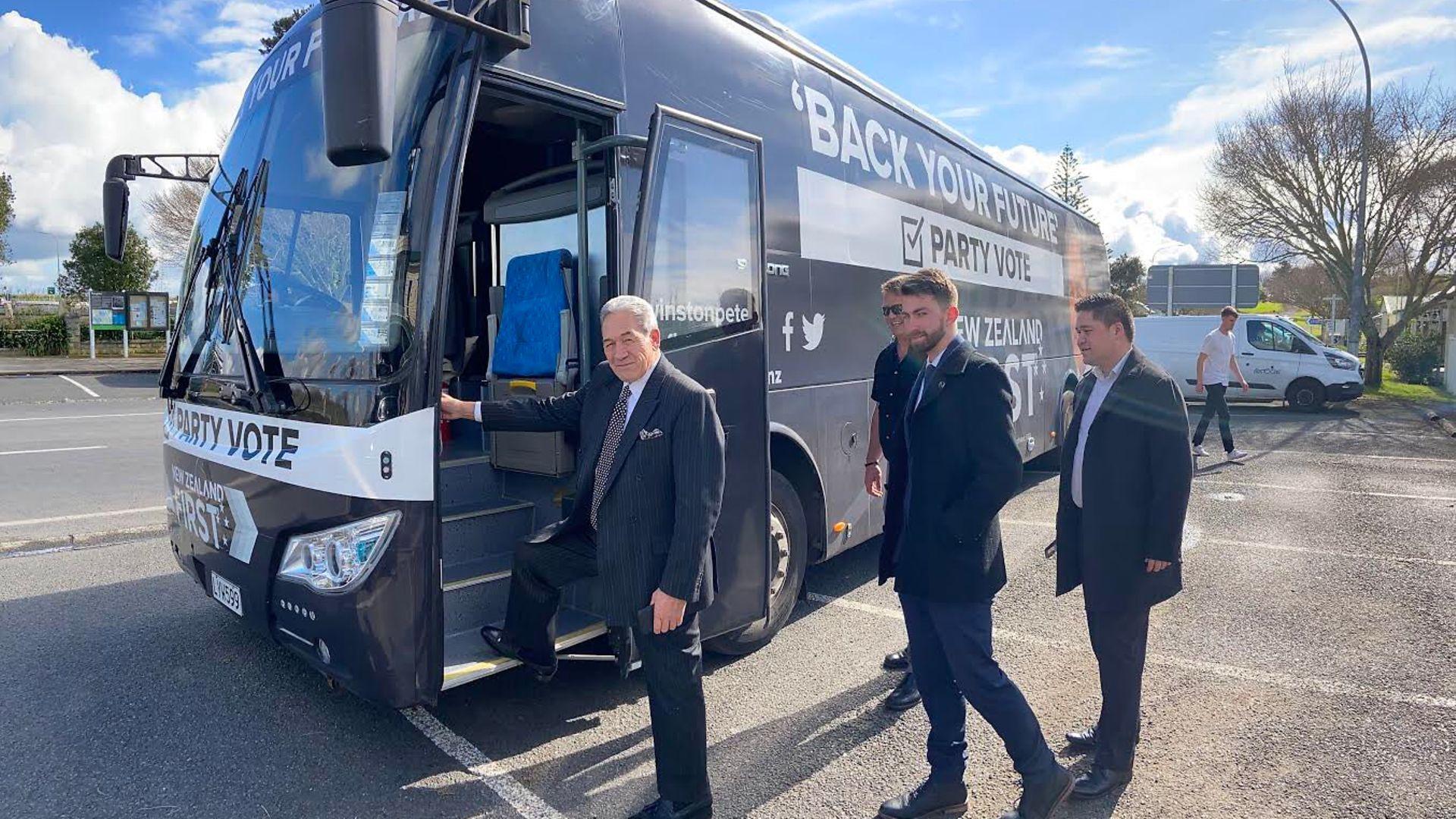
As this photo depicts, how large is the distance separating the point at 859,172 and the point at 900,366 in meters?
2.15

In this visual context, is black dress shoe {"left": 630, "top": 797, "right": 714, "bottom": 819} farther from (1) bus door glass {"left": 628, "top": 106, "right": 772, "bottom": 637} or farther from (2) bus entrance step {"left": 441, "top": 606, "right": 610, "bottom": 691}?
(1) bus door glass {"left": 628, "top": 106, "right": 772, "bottom": 637}

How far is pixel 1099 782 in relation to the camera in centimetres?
335

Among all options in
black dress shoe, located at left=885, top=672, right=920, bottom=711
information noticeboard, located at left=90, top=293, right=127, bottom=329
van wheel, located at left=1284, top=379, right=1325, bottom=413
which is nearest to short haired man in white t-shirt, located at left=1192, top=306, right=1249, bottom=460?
van wheel, located at left=1284, top=379, right=1325, bottom=413

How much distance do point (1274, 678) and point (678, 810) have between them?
10.7 ft

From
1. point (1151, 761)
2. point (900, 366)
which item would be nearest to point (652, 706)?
point (900, 366)

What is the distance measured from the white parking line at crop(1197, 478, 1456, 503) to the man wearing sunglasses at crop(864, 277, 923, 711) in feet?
23.7

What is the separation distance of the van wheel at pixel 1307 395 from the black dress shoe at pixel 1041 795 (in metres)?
19.0

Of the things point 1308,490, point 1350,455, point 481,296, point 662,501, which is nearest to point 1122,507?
point 662,501

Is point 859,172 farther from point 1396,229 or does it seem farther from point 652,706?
point 1396,229

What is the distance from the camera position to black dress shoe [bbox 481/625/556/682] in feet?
11.2

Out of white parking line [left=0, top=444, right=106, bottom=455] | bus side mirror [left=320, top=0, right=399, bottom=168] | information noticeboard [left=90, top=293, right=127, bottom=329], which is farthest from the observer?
information noticeboard [left=90, top=293, right=127, bottom=329]

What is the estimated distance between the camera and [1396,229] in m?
24.1

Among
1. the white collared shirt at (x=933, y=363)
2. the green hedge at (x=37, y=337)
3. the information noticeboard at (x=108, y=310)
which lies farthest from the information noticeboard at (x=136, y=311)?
the white collared shirt at (x=933, y=363)

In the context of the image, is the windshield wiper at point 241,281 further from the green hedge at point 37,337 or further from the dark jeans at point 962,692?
the green hedge at point 37,337
